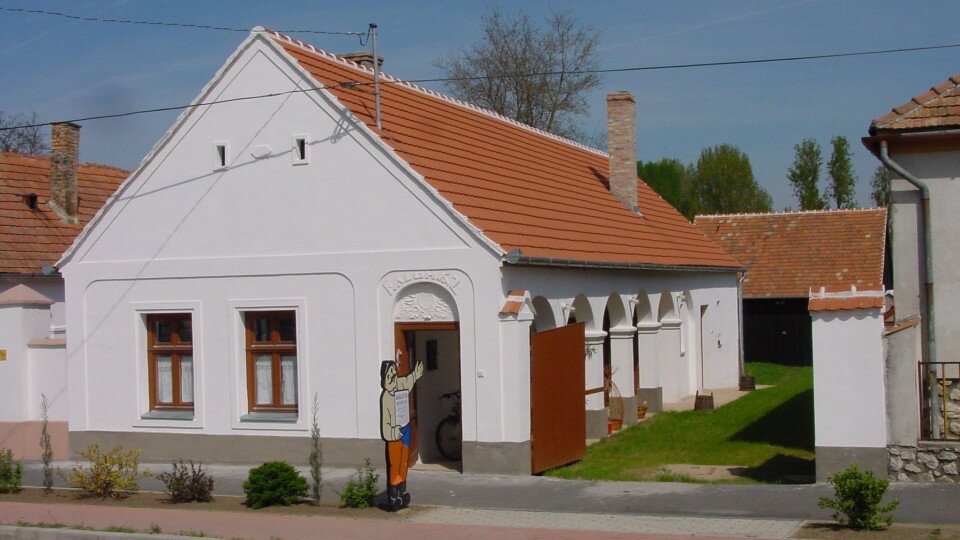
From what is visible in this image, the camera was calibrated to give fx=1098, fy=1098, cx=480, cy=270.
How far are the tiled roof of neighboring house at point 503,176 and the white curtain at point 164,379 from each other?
17.2 feet

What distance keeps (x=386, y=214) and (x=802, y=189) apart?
6488 centimetres

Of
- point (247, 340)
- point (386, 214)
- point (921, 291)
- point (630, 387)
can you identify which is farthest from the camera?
point (630, 387)

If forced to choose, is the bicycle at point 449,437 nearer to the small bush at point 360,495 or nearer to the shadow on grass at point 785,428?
the small bush at point 360,495

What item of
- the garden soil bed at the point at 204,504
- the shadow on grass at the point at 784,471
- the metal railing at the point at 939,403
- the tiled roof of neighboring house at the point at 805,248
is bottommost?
the garden soil bed at the point at 204,504

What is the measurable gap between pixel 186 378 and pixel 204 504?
4308mm

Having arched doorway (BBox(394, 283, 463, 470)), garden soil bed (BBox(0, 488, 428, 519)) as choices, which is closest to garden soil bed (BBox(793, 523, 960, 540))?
garden soil bed (BBox(0, 488, 428, 519))

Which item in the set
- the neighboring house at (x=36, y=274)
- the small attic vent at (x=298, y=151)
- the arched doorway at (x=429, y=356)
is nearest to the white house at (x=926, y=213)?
the arched doorway at (x=429, y=356)

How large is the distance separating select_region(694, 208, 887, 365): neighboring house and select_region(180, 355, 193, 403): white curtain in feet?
75.5

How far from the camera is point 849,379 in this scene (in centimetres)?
1283

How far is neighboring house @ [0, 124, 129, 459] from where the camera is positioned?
18.5 m

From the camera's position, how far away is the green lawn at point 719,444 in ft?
50.7

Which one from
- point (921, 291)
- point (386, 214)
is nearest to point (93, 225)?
point (386, 214)

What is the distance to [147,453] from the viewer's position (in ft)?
57.6

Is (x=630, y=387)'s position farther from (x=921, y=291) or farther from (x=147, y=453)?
(x=147, y=453)
